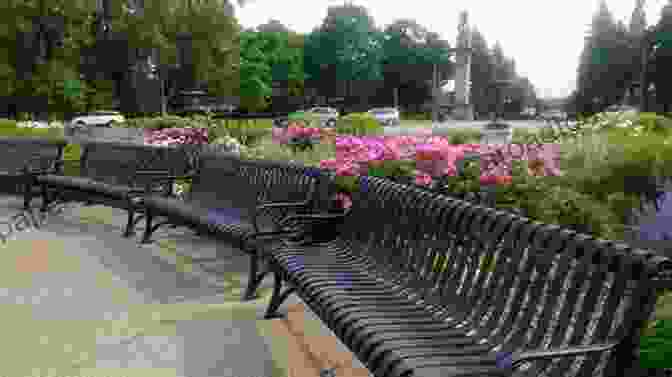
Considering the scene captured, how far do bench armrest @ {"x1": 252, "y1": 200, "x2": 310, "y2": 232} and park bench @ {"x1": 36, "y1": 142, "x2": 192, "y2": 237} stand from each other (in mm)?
2353

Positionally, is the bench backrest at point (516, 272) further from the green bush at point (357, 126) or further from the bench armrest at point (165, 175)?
the green bush at point (357, 126)

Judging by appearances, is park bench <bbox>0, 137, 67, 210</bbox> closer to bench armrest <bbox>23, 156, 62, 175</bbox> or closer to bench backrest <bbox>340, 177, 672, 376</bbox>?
bench armrest <bbox>23, 156, 62, 175</bbox>

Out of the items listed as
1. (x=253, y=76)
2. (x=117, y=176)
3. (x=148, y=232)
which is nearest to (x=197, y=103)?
(x=253, y=76)

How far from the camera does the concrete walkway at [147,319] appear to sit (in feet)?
12.6

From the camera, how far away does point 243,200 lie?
6.43m

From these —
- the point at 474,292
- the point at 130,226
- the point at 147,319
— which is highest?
the point at 474,292

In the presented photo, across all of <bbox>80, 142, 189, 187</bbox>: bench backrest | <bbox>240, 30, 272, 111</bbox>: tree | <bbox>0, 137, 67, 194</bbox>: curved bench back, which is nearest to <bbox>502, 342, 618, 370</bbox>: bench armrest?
<bbox>80, 142, 189, 187</bbox>: bench backrest

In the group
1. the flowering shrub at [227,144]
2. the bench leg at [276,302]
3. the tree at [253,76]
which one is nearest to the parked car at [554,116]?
the flowering shrub at [227,144]

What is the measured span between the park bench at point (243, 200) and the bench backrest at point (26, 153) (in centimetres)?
352

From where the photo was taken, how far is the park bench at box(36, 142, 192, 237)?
7914 mm

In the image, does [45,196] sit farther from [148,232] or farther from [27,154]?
[148,232]

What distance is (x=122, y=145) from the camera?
29.4 feet

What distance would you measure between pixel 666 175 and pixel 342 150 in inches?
151

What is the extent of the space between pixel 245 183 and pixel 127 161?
9.83 feet
